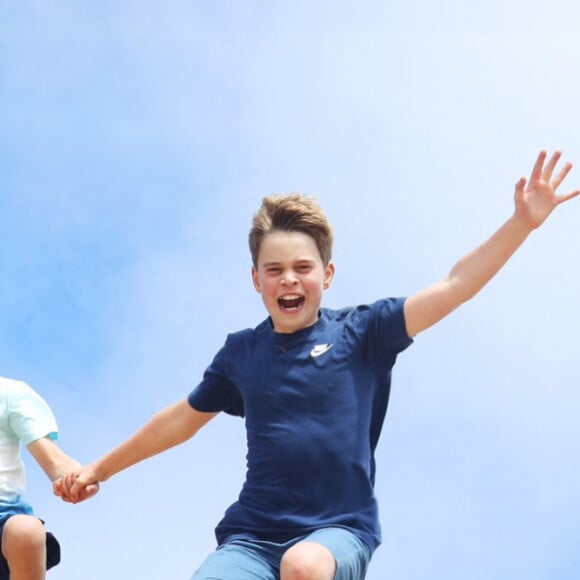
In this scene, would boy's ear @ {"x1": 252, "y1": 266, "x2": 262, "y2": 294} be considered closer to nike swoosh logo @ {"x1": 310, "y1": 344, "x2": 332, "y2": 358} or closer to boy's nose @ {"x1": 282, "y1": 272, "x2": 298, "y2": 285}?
boy's nose @ {"x1": 282, "y1": 272, "x2": 298, "y2": 285}

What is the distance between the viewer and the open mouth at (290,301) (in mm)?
5547

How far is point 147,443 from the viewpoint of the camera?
6.06m

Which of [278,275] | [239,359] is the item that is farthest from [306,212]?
[239,359]

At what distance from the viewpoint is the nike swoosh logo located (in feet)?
17.9

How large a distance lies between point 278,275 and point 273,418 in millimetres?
739

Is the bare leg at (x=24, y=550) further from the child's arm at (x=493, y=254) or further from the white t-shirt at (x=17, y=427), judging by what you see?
the child's arm at (x=493, y=254)

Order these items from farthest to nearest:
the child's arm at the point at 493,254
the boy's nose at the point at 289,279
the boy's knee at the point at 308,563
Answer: the boy's nose at the point at 289,279
the child's arm at the point at 493,254
the boy's knee at the point at 308,563

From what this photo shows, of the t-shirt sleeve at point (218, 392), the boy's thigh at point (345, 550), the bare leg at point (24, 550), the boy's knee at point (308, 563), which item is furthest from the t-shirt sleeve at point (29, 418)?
the boy's knee at point (308, 563)

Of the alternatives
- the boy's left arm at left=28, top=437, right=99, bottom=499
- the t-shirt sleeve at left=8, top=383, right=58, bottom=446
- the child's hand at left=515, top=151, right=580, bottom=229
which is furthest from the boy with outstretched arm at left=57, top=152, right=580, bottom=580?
the t-shirt sleeve at left=8, top=383, right=58, bottom=446

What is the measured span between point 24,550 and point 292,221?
247 cm

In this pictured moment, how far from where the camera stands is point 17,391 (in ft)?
22.5

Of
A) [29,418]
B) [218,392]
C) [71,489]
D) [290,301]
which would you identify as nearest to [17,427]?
[29,418]

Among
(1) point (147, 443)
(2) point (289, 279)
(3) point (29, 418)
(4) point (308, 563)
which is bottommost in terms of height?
(4) point (308, 563)

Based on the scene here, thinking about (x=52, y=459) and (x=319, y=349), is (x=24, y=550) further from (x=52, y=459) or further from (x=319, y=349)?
(x=319, y=349)
